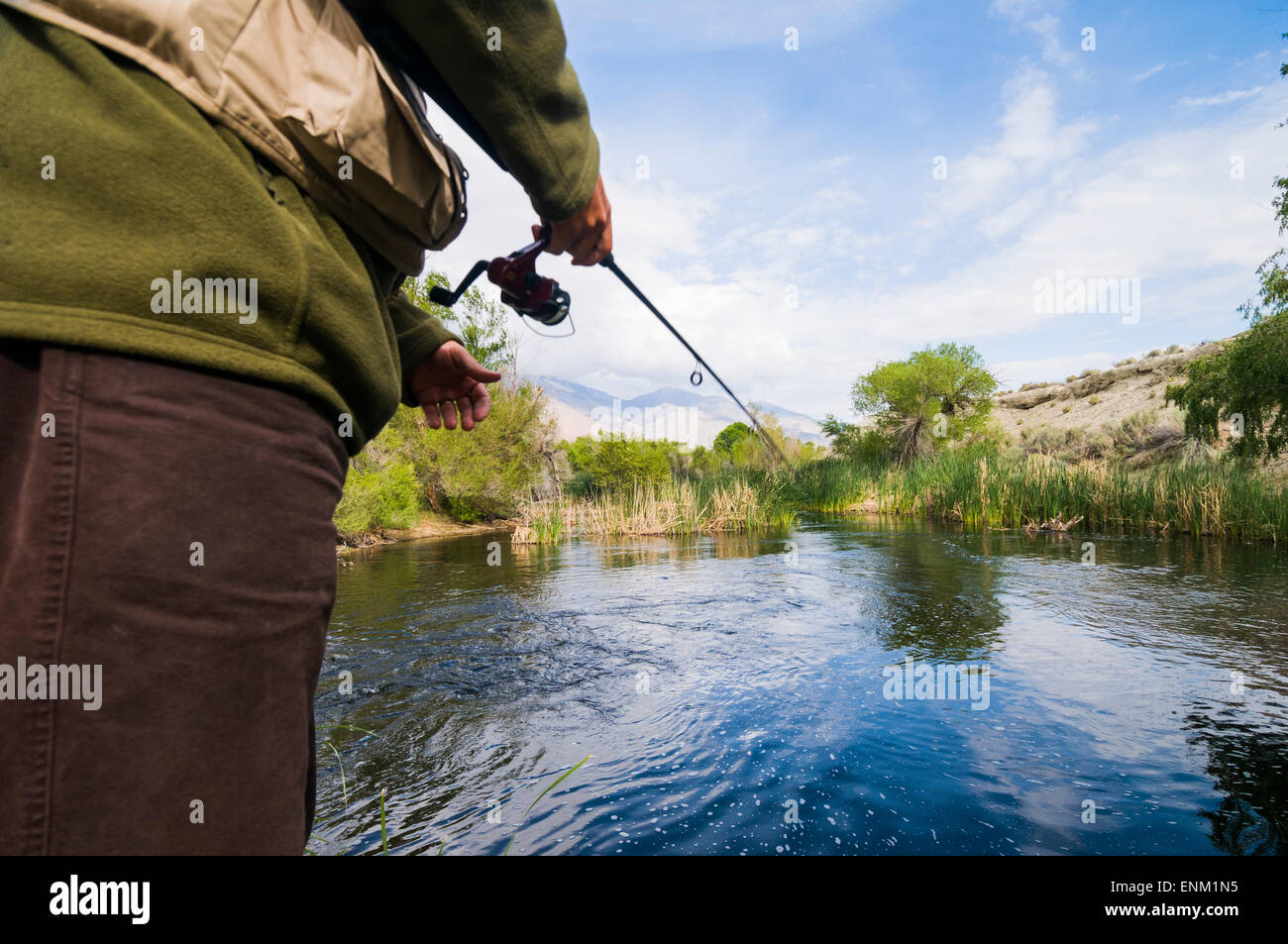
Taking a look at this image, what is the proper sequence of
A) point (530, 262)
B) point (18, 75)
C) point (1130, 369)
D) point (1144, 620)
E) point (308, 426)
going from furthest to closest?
point (1130, 369) < point (1144, 620) < point (530, 262) < point (308, 426) < point (18, 75)

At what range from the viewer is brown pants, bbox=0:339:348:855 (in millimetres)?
634

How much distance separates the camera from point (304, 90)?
32.6 inches

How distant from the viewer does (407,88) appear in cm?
102

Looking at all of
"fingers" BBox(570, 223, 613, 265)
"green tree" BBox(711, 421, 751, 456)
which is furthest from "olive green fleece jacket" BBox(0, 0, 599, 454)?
"green tree" BBox(711, 421, 751, 456)

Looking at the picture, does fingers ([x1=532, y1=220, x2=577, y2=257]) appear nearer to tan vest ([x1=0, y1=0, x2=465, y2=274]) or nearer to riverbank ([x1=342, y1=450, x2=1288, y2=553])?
tan vest ([x1=0, y1=0, x2=465, y2=274])

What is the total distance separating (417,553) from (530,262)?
33.9 ft

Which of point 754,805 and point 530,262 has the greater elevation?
point 530,262

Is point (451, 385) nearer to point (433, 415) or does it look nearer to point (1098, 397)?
point (433, 415)

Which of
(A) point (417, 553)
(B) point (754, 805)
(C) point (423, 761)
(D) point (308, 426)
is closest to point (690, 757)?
(B) point (754, 805)

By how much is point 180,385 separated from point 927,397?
1366 inches

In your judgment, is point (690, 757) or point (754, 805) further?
point (690, 757)

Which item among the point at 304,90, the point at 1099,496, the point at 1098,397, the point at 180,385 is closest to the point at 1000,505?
the point at 1099,496

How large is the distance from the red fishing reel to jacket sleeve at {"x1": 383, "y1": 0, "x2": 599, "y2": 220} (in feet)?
1.13
